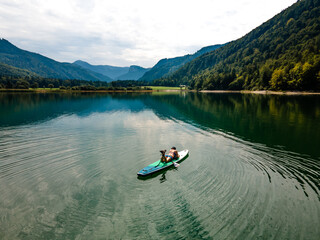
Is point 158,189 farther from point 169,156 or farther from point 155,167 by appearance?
point 169,156

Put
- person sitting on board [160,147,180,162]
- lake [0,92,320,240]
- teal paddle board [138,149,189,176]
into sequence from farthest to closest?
person sitting on board [160,147,180,162] < teal paddle board [138,149,189,176] < lake [0,92,320,240]

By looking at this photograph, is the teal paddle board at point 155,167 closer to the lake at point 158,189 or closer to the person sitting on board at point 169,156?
the person sitting on board at point 169,156

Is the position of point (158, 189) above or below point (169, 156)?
below

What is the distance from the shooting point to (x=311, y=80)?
118m

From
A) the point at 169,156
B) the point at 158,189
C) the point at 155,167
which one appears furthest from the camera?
the point at 169,156

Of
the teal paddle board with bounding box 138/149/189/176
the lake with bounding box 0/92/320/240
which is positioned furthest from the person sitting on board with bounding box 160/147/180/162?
the lake with bounding box 0/92/320/240

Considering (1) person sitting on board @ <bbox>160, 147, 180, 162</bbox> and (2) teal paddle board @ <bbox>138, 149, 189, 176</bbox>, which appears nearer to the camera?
(2) teal paddle board @ <bbox>138, 149, 189, 176</bbox>

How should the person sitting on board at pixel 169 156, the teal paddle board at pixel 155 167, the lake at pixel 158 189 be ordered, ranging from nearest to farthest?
the lake at pixel 158 189
the teal paddle board at pixel 155 167
the person sitting on board at pixel 169 156

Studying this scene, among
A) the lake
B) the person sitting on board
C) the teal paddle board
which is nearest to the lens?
the lake

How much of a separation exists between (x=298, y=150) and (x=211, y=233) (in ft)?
71.8

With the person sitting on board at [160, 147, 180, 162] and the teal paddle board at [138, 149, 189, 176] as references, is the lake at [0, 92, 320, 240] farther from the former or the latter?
the person sitting on board at [160, 147, 180, 162]

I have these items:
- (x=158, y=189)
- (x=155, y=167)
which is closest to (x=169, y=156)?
(x=155, y=167)

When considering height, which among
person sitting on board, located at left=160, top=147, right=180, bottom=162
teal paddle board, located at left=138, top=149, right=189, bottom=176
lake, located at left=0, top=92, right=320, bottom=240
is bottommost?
lake, located at left=0, top=92, right=320, bottom=240

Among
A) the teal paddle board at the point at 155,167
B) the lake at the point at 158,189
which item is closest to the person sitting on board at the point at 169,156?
the teal paddle board at the point at 155,167
